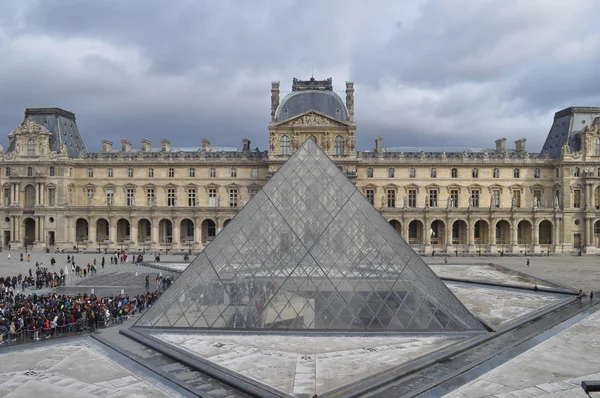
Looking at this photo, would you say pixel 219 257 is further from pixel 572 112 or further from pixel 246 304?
pixel 572 112

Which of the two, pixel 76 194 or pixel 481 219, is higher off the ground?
pixel 76 194

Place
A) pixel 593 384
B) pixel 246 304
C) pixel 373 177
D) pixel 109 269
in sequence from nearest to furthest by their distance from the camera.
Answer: pixel 593 384
pixel 246 304
pixel 109 269
pixel 373 177

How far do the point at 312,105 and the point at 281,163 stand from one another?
6.41 m

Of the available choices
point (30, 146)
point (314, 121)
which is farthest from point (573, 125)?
point (30, 146)

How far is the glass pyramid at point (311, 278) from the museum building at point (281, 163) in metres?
26.4

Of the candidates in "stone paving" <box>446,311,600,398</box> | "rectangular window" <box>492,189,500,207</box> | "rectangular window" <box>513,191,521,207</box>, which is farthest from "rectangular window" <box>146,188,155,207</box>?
"stone paving" <box>446,311,600,398</box>

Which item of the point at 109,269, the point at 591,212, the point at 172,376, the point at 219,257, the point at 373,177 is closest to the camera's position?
the point at 172,376

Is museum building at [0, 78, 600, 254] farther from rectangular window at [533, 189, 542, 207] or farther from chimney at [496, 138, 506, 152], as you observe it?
chimney at [496, 138, 506, 152]

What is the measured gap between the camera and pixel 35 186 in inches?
1768

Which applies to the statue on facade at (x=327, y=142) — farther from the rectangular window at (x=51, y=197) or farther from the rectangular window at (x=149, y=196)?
the rectangular window at (x=51, y=197)

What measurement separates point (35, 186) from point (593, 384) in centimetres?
4873

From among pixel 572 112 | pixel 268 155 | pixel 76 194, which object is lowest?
pixel 76 194

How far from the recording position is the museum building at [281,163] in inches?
1719

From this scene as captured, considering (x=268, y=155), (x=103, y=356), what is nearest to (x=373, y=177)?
(x=268, y=155)
